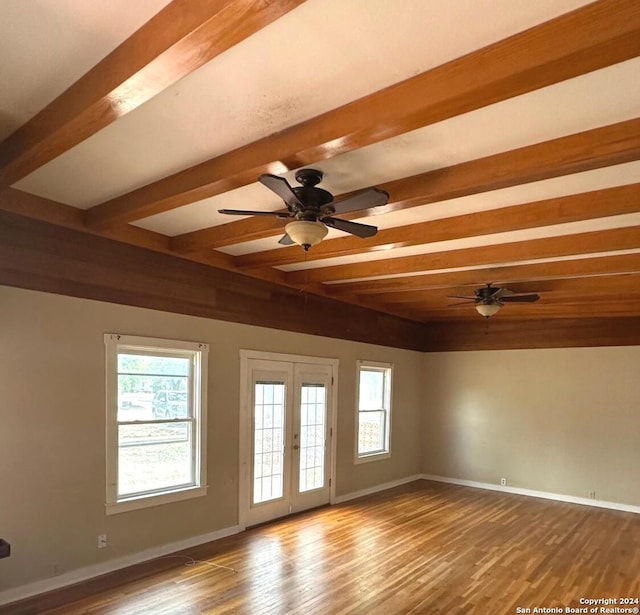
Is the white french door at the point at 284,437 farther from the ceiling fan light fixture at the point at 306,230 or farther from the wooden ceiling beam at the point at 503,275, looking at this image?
the ceiling fan light fixture at the point at 306,230

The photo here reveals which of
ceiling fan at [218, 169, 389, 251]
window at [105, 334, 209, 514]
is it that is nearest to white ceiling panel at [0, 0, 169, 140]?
ceiling fan at [218, 169, 389, 251]

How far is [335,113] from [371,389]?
19.9ft

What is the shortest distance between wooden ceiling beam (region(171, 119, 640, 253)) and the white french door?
9.12 ft

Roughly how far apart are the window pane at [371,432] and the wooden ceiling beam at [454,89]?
542 cm

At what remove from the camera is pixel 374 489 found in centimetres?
764

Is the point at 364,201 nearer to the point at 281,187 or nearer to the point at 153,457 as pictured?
the point at 281,187

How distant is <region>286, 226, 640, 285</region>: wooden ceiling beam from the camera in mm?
3898

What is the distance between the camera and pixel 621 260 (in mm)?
4520

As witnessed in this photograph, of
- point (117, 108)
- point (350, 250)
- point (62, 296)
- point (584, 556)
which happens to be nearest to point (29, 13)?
point (117, 108)

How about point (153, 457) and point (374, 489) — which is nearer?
point (153, 457)

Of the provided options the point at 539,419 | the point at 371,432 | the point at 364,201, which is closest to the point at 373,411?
the point at 371,432

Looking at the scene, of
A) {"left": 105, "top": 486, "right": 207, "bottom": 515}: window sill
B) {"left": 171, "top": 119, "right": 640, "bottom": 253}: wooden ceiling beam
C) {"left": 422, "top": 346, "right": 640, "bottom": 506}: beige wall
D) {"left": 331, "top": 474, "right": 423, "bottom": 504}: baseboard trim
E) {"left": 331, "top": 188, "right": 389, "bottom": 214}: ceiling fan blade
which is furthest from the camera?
{"left": 422, "top": 346, "right": 640, "bottom": 506}: beige wall

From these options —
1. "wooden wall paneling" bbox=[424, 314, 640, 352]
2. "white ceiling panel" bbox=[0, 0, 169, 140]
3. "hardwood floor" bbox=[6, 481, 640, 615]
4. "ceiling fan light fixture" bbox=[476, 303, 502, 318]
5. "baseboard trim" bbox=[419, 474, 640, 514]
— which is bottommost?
"baseboard trim" bbox=[419, 474, 640, 514]

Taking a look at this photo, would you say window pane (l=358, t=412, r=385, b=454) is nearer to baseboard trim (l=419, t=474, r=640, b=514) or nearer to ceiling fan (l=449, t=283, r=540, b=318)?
baseboard trim (l=419, t=474, r=640, b=514)
